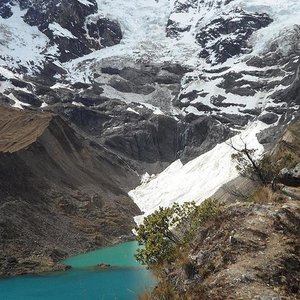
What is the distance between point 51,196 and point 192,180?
48.2m

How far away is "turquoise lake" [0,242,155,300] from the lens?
45194 mm

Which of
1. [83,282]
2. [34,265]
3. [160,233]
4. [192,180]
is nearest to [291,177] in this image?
[160,233]

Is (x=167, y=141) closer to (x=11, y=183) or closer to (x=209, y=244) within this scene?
(x=11, y=183)

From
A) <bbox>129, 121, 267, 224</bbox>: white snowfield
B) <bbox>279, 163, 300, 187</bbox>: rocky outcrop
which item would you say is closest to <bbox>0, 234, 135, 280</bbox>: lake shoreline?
<bbox>129, 121, 267, 224</bbox>: white snowfield

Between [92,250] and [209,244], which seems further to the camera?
[92,250]

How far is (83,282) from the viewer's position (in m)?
53.1

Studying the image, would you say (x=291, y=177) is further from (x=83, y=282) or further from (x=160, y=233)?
(x=83, y=282)

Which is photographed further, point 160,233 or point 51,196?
point 51,196

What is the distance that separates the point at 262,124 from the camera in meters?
157

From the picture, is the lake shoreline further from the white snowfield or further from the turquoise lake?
the white snowfield

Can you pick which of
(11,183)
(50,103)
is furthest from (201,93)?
(11,183)

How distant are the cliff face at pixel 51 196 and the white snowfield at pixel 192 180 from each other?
17.8 ft

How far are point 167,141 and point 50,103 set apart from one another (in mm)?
44408

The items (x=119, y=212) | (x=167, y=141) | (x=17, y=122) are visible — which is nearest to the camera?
(x=119, y=212)
